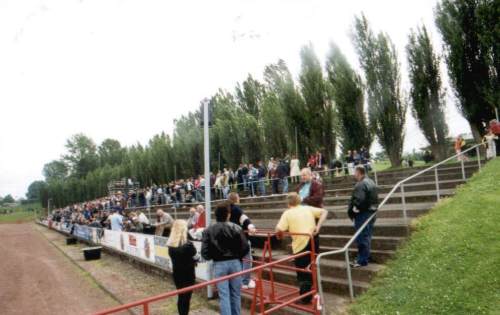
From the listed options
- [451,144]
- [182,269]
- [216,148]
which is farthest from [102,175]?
[182,269]

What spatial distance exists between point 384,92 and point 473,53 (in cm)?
495

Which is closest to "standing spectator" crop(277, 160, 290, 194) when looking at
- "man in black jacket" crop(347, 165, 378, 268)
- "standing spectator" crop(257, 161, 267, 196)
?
"standing spectator" crop(257, 161, 267, 196)

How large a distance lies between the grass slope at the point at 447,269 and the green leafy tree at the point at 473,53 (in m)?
11.6

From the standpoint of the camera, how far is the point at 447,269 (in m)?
6.54

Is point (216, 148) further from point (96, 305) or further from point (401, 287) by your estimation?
point (401, 287)

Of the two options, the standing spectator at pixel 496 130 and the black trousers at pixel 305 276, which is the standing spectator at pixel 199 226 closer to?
the black trousers at pixel 305 276

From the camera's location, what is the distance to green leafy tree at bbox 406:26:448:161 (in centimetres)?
2062

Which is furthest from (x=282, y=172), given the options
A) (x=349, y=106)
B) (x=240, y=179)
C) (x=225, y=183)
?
(x=349, y=106)

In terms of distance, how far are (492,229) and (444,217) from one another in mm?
1080

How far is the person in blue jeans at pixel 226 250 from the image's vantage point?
587 cm

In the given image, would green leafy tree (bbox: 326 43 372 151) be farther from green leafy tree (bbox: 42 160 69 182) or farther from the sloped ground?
green leafy tree (bbox: 42 160 69 182)

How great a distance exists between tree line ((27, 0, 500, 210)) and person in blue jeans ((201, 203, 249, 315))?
16535 mm

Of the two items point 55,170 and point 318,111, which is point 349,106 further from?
point 55,170

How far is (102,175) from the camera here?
65.6 meters
